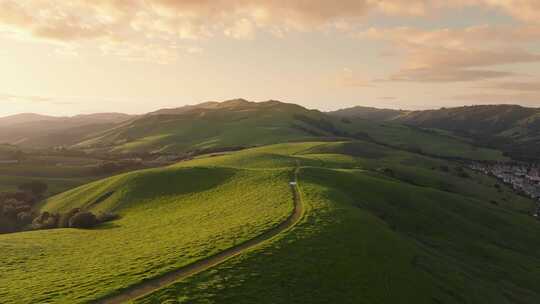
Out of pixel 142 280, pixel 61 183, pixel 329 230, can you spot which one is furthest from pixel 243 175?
pixel 61 183

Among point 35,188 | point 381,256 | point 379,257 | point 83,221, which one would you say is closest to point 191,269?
point 379,257

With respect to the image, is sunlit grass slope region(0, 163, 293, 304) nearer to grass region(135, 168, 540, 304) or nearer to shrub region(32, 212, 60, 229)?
grass region(135, 168, 540, 304)

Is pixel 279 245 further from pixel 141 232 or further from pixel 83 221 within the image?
pixel 83 221

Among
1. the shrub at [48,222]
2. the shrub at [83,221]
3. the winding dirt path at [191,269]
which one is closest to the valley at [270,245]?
the winding dirt path at [191,269]

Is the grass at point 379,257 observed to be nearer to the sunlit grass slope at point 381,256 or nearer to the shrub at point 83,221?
the sunlit grass slope at point 381,256

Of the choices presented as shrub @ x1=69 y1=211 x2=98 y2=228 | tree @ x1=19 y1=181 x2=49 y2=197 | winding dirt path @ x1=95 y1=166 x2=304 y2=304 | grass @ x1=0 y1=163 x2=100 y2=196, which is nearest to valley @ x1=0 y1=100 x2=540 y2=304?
winding dirt path @ x1=95 y1=166 x2=304 y2=304

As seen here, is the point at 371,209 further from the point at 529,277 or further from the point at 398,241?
the point at 529,277
